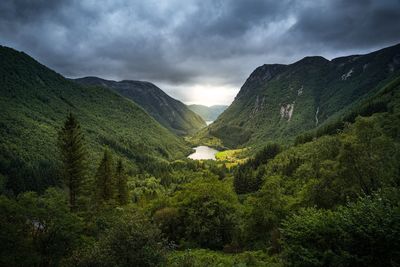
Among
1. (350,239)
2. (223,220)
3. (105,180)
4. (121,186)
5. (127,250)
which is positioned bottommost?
(223,220)

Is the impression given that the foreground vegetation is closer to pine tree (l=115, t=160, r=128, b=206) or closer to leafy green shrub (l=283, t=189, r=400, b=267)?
leafy green shrub (l=283, t=189, r=400, b=267)

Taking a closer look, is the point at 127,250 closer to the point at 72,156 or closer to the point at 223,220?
the point at 223,220

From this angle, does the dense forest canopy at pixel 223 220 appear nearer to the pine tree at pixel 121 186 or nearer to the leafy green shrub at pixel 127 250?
the leafy green shrub at pixel 127 250

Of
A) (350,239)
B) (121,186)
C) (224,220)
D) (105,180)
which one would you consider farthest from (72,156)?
(350,239)

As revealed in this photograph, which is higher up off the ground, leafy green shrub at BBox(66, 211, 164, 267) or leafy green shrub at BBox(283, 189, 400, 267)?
leafy green shrub at BBox(283, 189, 400, 267)

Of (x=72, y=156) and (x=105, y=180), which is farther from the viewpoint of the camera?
(x=105, y=180)

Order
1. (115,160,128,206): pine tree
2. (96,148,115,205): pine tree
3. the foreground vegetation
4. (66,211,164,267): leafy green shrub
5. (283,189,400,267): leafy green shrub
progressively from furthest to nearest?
(115,160,128,206): pine tree
(96,148,115,205): pine tree
(66,211,164,267): leafy green shrub
the foreground vegetation
(283,189,400,267): leafy green shrub

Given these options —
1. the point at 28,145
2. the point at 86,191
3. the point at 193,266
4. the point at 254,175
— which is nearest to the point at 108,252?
the point at 193,266

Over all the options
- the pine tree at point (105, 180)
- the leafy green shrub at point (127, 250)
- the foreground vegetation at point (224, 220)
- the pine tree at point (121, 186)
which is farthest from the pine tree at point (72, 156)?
the leafy green shrub at point (127, 250)

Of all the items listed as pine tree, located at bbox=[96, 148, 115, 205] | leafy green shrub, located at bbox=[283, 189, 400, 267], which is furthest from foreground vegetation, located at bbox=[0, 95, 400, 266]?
pine tree, located at bbox=[96, 148, 115, 205]
